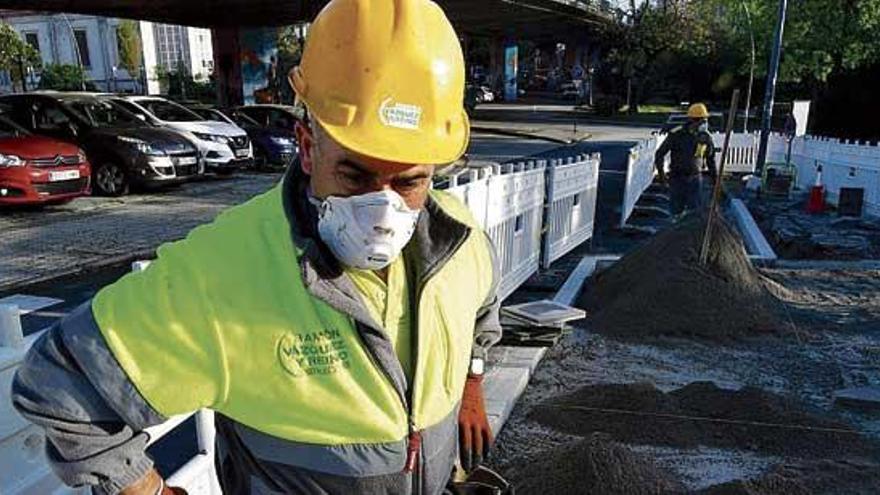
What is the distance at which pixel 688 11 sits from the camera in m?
44.7

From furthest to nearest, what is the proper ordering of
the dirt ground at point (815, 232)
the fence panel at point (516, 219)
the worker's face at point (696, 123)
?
1. the worker's face at point (696, 123)
2. the dirt ground at point (815, 232)
3. the fence panel at point (516, 219)

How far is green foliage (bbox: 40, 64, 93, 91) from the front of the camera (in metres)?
49.8

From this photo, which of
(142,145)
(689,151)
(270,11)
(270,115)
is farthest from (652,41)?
(142,145)

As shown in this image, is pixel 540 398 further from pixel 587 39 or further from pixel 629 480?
pixel 587 39

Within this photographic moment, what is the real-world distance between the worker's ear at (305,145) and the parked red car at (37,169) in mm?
11299

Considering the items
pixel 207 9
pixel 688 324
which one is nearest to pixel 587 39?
pixel 207 9

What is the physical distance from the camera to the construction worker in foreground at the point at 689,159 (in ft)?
36.7

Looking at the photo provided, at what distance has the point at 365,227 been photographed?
1538 mm

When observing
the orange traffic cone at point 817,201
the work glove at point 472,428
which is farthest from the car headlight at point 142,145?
the work glove at point 472,428

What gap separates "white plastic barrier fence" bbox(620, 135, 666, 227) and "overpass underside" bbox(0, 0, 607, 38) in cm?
1284

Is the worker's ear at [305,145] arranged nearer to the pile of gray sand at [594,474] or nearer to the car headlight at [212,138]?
the pile of gray sand at [594,474]

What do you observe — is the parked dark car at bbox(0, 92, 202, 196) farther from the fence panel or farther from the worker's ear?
the worker's ear

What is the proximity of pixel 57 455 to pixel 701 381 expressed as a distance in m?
4.04

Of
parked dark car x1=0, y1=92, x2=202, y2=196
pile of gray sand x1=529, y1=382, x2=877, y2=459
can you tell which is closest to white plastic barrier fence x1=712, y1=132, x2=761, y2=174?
parked dark car x1=0, y1=92, x2=202, y2=196
